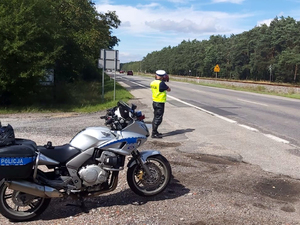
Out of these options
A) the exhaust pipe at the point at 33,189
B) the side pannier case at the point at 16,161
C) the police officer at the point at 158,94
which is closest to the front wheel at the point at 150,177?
the exhaust pipe at the point at 33,189

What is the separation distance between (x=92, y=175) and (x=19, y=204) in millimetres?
920

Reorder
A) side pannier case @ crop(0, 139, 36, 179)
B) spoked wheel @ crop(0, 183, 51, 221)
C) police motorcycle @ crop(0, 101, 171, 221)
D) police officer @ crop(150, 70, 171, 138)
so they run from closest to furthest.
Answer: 1. side pannier case @ crop(0, 139, 36, 179)
2. police motorcycle @ crop(0, 101, 171, 221)
3. spoked wheel @ crop(0, 183, 51, 221)
4. police officer @ crop(150, 70, 171, 138)

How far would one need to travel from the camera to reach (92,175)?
4.34 meters

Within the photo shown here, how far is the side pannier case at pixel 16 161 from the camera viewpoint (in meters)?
3.84

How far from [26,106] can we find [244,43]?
82.7 m

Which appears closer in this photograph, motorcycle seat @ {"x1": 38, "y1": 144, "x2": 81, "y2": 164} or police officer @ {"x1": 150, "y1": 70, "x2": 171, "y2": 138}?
motorcycle seat @ {"x1": 38, "y1": 144, "x2": 81, "y2": 164}

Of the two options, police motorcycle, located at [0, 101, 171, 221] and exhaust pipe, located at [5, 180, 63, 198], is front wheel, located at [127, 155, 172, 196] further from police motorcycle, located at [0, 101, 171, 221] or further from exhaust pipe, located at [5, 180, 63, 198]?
exhaust pipe, located at [5, 180, 63, 198]

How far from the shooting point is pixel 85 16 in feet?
102

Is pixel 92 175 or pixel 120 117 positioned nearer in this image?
pixel 92 175

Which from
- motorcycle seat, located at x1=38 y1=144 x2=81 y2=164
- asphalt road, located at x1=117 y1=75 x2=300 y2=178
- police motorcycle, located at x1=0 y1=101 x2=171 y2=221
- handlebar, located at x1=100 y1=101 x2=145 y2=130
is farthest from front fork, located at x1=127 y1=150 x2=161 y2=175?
asphalt road, located at x1=117 y1=75 x2=300 y2=178

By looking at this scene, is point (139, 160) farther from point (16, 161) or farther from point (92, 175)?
point (16, 161)

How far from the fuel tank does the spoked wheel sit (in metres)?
0.78

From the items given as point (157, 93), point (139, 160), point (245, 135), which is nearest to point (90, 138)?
point (139, 160)

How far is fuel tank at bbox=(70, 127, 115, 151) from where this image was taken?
435cm
